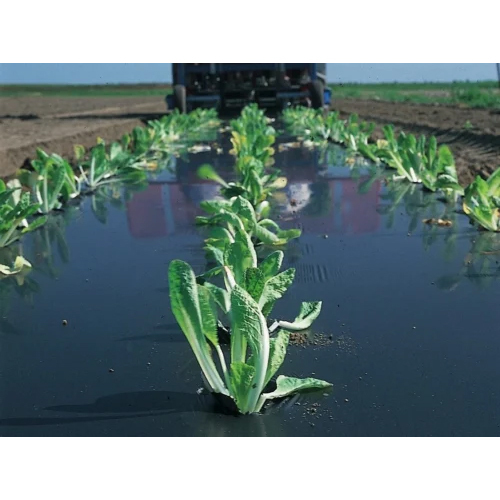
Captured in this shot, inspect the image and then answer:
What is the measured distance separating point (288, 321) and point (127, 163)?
13.1 feet

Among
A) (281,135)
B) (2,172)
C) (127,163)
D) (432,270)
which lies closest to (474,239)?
(432,270)

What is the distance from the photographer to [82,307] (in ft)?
8.24

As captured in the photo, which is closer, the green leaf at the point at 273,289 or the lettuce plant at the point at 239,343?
the lettuce plant at the point at 239,343

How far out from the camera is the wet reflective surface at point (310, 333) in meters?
1.65

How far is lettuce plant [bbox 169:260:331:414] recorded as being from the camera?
5.50ft

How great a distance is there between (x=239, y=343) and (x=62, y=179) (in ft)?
8.90

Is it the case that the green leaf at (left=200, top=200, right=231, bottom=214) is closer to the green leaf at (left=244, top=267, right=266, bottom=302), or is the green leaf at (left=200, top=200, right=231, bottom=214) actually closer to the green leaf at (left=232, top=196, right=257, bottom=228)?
the green leaf at (left=232, top=196, right=257, bottom=228)

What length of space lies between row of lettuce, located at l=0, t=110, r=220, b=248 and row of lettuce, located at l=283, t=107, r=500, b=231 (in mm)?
2139

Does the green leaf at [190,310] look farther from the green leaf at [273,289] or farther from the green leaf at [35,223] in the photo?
the green leaf at [35,223]

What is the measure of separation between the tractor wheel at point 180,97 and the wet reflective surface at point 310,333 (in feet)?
33.2

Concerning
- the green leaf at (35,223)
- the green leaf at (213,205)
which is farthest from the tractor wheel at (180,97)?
the green leaf at (213,205)

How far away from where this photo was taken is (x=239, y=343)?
5.85 feet

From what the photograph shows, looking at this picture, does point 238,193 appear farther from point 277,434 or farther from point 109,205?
point 277,434

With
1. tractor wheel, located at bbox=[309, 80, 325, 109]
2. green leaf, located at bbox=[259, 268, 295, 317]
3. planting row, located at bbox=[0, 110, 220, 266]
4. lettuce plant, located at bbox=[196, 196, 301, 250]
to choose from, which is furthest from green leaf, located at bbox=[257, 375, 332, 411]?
tractor wheel, located at bbox=[309, 80, 325, 109]
